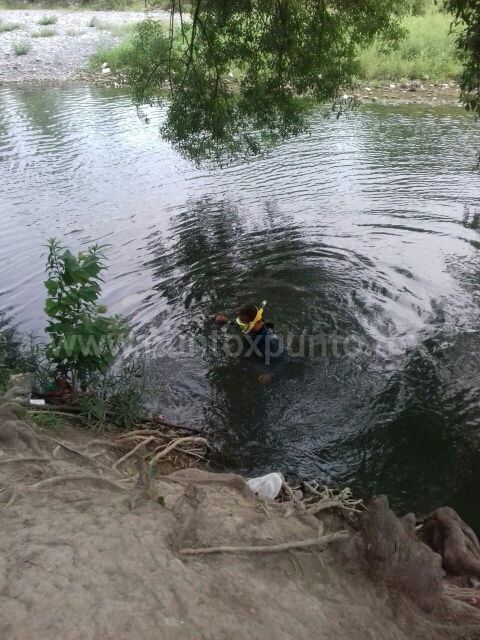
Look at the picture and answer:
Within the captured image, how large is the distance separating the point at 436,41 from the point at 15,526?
31159mm

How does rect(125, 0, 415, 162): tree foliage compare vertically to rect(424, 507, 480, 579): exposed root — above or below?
above

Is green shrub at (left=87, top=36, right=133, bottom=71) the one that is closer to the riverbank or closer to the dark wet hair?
the riverbank

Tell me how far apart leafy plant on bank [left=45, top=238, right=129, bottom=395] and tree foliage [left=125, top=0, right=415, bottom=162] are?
7388 millimetres

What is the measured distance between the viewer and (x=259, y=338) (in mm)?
8438

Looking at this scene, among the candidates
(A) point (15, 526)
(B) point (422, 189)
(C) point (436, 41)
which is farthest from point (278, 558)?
(C) point (436, 41)

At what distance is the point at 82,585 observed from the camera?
3.54 metres

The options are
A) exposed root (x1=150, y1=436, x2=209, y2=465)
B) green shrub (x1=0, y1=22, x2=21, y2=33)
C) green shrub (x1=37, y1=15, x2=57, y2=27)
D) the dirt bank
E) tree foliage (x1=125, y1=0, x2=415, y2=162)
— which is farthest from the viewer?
green shrub (x1=37, y1=15, x2=57, y2=27)

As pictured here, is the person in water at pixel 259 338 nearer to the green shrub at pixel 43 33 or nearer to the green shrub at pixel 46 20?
the green shrub at pixel 43 33

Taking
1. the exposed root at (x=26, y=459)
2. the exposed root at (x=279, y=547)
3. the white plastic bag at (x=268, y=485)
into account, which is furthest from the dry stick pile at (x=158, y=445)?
the exposed root at (x=279, y=547)

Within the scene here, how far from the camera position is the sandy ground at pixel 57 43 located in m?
34.1

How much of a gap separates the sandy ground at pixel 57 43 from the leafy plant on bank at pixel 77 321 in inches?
1209

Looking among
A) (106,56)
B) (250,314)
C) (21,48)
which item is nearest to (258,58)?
(250,314)

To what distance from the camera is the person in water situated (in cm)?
823

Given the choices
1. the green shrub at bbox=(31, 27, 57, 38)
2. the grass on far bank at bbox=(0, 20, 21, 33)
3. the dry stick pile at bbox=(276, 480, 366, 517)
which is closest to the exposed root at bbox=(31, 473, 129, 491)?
the dry stick pile at bbox=(276, 480, 366, 517)
